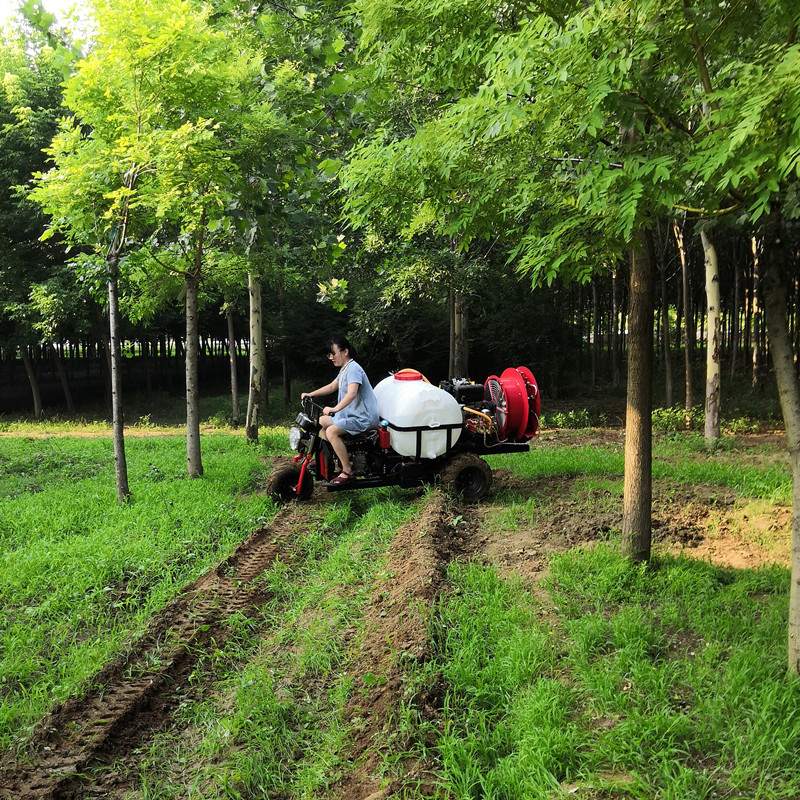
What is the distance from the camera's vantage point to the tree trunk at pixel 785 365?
3367 millimetres

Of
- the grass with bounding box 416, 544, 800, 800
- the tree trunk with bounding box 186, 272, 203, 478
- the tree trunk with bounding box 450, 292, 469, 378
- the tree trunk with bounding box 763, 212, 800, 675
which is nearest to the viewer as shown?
the grass with bounding box 416, 544, 800, 800

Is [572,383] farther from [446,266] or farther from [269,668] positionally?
[269,668]

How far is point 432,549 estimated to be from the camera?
5.40 meters

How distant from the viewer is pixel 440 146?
4.10 meters

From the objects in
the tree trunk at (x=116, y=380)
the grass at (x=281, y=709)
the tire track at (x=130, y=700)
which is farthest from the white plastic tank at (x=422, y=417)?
the tree trunk at (x=116, y=380)

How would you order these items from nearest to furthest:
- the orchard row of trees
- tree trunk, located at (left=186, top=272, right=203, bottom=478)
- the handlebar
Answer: the orchard row of trees → the handlebar → tree trunk, located at (left=186, top=272, right=203, bottom=478)

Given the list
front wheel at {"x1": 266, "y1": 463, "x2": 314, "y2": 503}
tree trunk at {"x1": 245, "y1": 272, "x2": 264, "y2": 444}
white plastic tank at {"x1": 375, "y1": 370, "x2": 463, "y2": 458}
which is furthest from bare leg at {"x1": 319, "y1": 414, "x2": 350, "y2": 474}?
tree trunk at {"x1": 245, "y1": 272, "x2": 264, "y2": 444}

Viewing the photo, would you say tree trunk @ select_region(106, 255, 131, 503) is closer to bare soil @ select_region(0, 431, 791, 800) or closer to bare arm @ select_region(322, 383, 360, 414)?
bare soil @ select_region(0, 431, 791, 800)

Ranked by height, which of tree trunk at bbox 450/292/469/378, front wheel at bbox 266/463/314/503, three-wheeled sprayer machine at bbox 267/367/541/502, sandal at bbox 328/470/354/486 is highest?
tree trunk at bbox 450/292/469/378

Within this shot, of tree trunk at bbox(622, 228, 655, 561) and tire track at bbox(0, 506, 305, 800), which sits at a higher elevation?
tree trunk at bbox(622, 228, 655, 561)

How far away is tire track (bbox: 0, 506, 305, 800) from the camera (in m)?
3.24

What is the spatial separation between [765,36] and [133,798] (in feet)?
17.3

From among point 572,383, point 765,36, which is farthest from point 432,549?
point 572,383

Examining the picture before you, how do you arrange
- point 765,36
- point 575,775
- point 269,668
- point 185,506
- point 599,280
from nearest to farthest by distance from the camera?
point 575,775 < point 765,36 < point 269,668 < point 185,506 < point 599,280
